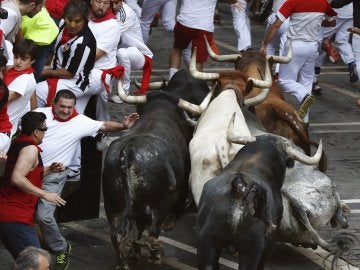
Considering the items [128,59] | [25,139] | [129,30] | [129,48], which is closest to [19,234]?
[25,139]

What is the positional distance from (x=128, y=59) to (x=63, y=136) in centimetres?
361

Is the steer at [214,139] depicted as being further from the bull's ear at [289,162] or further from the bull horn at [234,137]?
the bull's ear at [289,162]

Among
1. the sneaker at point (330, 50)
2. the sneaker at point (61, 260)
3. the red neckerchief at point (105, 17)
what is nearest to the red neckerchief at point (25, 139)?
the sneaker at point (61, 260)

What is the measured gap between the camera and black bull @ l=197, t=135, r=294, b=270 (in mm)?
10648

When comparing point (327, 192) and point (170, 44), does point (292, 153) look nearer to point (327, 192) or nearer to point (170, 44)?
point (327, 192)

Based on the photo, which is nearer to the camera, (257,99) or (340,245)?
(340,245)

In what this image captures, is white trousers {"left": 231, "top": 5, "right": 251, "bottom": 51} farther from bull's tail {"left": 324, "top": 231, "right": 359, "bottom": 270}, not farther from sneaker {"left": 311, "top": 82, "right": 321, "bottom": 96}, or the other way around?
bull's tail {"left": 324, "top": 231, "right": 359, "bottom": 270}

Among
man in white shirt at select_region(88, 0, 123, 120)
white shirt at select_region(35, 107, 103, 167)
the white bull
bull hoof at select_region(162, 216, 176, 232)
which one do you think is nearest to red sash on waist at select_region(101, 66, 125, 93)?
man in white shirt at select_region(88, 0, 123, 120)

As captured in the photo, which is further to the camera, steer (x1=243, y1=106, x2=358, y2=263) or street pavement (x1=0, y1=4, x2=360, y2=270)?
street pavement (x1=0, y1=4, x2=360, y2=270)

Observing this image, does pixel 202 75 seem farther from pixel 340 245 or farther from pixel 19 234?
pixel 19 234

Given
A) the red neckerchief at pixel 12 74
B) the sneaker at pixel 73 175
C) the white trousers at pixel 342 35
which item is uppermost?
the red neckerchief at pixel 12 74

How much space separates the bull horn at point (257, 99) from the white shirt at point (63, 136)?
→ 6.13 ft

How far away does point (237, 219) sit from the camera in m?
10.6

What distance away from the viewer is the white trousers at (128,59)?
52.5 ft
